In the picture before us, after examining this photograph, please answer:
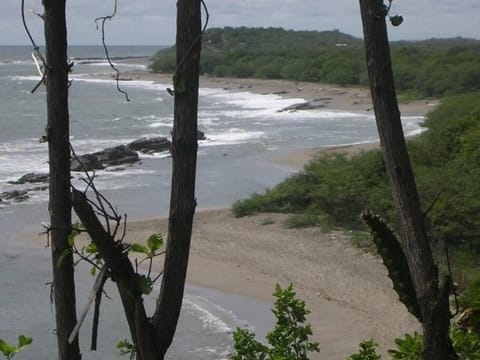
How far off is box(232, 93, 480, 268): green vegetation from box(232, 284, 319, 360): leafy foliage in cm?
1003

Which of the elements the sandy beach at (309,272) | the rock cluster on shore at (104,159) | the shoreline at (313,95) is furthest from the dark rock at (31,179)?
the shoreline at (313,95)

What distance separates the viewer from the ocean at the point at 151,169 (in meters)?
12.2

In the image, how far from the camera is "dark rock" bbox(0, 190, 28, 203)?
909 inches

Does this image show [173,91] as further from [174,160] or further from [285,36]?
[285,36]

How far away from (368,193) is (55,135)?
14.9 metres

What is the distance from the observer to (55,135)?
3.03m

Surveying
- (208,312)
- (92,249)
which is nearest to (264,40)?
(208,312)

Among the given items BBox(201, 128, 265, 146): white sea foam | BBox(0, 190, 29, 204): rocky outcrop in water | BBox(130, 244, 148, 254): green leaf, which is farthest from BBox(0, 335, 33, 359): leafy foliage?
BBox(201, 128, 265, 146): white sea foam

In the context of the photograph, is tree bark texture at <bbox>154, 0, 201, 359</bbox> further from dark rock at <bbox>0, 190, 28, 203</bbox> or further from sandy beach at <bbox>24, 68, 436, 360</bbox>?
dark rock at <bbox>0, 190, 28, 203</bbox>

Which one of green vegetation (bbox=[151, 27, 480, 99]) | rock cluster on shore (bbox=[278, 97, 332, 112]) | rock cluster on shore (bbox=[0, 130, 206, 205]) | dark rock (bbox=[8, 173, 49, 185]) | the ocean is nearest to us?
the ocean

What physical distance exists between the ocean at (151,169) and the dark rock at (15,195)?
0.23m

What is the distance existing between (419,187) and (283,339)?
40.8ft

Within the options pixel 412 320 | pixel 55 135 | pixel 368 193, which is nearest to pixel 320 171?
pixel 368 193

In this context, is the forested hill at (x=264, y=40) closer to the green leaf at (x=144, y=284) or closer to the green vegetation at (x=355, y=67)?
the green vegetation at (x=355, y=67)
